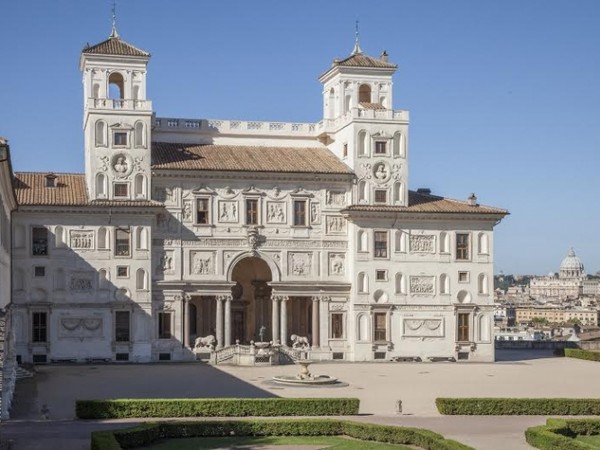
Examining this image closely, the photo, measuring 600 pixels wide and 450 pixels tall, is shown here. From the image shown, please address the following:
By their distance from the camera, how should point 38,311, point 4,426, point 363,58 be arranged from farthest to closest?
1. point 363,58
2. point 38,311
3. point 4,426

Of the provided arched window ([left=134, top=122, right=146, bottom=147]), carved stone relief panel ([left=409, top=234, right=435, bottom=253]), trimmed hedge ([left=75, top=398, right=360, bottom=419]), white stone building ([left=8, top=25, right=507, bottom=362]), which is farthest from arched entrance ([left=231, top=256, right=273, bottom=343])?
trimmed hedge ([left=75, top=398, right=360, bottom=419])

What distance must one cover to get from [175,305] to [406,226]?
46.9 feet

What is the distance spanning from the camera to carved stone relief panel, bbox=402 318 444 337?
222 feet

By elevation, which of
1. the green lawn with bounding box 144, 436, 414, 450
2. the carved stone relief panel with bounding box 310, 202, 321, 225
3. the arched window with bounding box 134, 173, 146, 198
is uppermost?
the arched window with bounding box 134, 173, 146, 198

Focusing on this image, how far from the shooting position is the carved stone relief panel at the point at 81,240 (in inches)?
2509

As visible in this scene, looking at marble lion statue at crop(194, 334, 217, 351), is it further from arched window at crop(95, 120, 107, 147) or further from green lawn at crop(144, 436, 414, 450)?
green lawn at crop(144, 436, 414, 450)

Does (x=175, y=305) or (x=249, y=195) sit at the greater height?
(x=249, y=195)

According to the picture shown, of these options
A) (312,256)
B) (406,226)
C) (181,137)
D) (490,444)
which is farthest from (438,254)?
(490,444)

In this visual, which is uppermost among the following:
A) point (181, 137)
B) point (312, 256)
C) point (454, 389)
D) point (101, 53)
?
point (101, 53)

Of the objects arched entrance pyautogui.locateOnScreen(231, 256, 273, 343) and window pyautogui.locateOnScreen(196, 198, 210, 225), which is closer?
window pyautogui.locateOnScreen(196, 198, 210, 225)

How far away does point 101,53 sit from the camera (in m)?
65.9

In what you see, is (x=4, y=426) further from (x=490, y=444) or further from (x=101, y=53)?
(x=101, y=53)

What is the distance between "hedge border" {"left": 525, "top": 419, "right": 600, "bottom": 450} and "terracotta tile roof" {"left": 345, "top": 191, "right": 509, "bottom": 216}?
3184 centimetres

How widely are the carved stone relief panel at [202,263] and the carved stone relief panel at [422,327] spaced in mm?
11643
